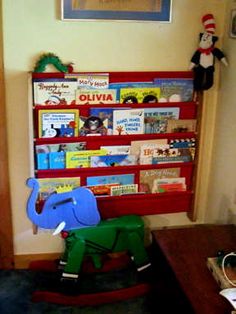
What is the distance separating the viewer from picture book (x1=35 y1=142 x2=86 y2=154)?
2041mm

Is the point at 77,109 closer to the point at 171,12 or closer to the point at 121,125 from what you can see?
the point at 121,125

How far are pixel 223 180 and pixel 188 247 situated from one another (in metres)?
0.54

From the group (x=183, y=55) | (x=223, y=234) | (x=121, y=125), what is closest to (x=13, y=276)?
(x=121, y=125)

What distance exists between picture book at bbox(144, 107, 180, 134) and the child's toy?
0.45 m

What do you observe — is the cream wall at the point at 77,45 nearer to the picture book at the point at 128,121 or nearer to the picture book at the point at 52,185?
the picture book at the point at 52,185

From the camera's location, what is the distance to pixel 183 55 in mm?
2088

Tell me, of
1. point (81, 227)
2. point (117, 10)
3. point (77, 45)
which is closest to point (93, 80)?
point (77, 45)

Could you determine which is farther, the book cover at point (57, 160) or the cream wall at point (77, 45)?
the book cover at point (57, 160)

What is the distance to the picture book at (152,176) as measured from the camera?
2201mm

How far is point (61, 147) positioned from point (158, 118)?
1.67 ft

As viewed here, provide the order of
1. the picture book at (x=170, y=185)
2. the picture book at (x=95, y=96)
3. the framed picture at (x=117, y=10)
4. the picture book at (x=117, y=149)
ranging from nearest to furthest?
the framed picture at (x=117, y=10)
the picture book at (x=95, y=96)
the picture book at (x=117, y=149)
the picture book at (x=170, y=185)

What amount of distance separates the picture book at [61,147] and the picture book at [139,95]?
0.30 meters

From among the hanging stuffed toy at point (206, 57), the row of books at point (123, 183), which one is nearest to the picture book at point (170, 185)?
the row of books at point (123, 183)

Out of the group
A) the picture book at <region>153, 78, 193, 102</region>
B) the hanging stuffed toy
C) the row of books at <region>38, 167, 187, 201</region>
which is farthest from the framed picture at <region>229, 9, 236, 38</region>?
the row of books at <region>38, 167, 187, 201</region>
